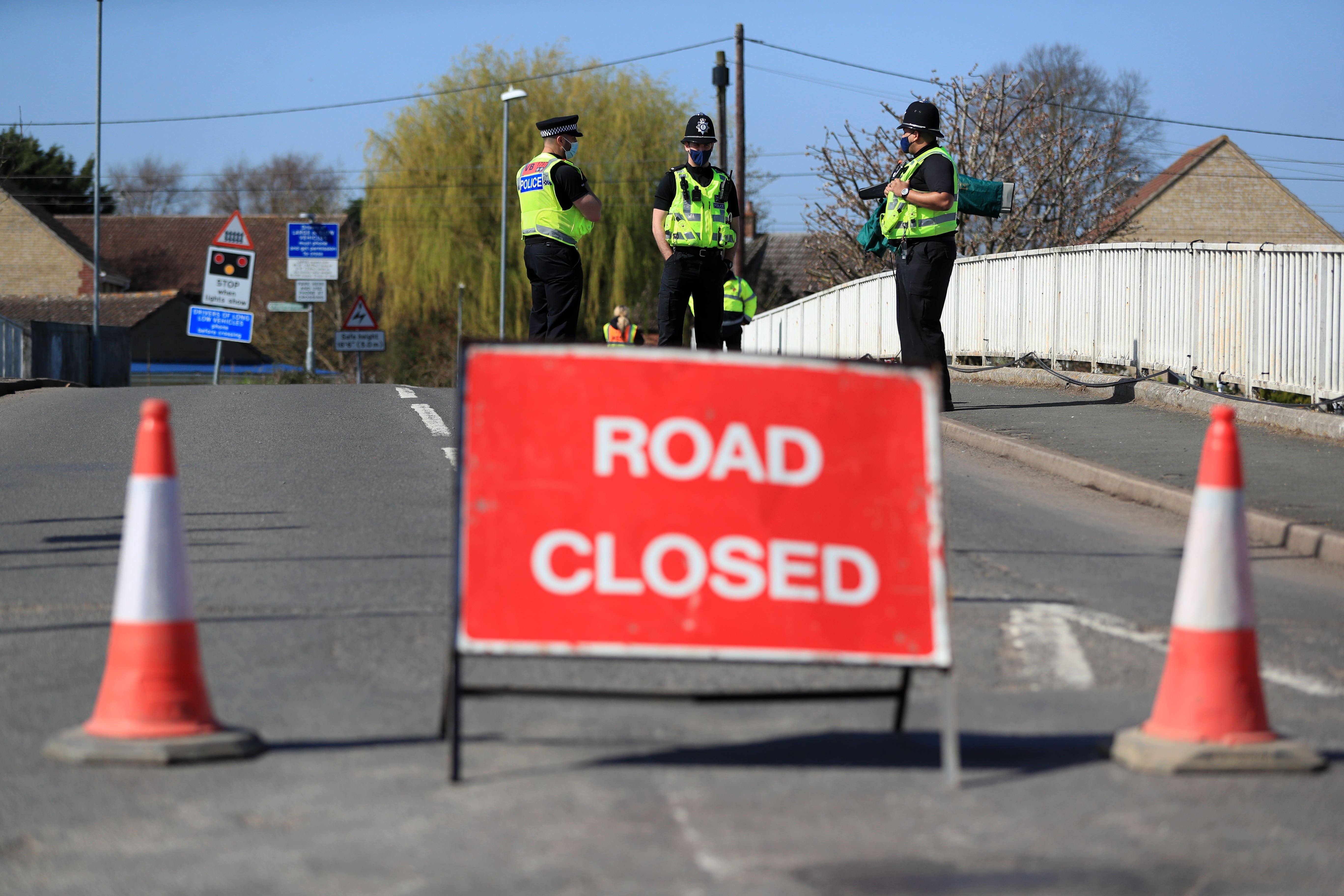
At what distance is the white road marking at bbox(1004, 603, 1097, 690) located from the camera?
186 inches

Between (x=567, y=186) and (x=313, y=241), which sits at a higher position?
(x=313, y=241)

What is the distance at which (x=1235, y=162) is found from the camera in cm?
6097

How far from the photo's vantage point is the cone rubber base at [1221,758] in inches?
149

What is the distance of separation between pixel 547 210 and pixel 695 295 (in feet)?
4.38

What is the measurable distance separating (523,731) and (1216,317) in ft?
38.0

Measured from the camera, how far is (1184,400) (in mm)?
13500

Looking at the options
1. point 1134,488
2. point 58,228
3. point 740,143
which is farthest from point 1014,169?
point 58,228

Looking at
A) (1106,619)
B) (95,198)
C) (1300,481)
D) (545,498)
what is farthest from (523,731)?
(95,198)

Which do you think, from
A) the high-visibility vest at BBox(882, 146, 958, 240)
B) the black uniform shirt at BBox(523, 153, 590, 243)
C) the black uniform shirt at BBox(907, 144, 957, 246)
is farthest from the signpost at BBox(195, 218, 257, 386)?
the black uniform shirt at BBox(907, 144, 957, 246)

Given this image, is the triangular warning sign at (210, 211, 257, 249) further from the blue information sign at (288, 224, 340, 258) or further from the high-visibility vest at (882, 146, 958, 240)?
the high-visibility vest at (882, 146, 958, 240)

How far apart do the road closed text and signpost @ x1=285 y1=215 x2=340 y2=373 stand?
28.9 m

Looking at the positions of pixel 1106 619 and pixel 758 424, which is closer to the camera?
pixel 758 424

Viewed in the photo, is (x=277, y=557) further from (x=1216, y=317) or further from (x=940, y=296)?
(x=1216, y=317)

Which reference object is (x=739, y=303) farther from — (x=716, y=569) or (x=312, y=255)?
(x=716, y=569)
